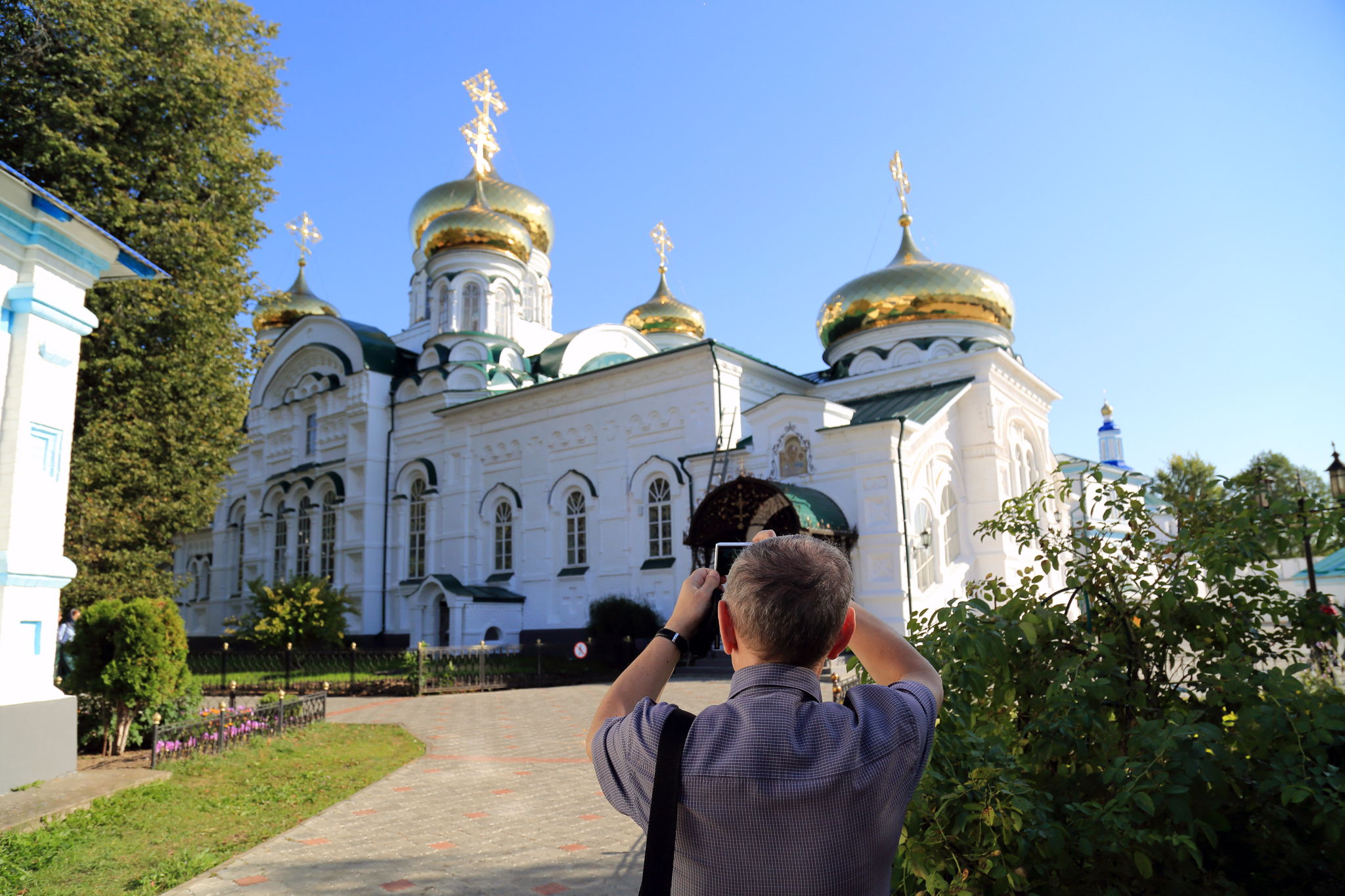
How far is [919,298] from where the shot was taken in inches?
774

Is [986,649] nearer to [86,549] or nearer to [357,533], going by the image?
[86,549]

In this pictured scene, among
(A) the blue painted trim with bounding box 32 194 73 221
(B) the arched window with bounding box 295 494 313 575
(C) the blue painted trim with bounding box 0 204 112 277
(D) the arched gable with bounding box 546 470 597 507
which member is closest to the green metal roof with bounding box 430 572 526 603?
(D) the arched gable with bounding box 546 470 597 507

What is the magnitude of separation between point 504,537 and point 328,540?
6410mm

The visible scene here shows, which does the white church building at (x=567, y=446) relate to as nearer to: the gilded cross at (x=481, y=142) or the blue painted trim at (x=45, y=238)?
the gilded cross at (x=481, y=142)

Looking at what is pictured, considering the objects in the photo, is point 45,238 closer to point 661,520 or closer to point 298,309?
point 661,520

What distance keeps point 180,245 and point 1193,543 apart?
13.4m

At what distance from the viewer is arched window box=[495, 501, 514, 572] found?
21109mm

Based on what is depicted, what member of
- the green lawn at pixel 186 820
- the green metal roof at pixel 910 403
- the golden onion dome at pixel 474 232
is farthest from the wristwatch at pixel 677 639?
the golden onion dome at pixel 474 232

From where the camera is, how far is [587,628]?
61.6 feet

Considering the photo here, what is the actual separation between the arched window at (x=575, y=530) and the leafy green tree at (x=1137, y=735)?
55.0 ft

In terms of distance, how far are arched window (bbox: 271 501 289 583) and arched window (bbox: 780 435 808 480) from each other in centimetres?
1676

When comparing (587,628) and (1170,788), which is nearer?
(1170,788)

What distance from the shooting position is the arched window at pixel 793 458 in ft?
51.2

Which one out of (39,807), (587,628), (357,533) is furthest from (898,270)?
(39,807)
